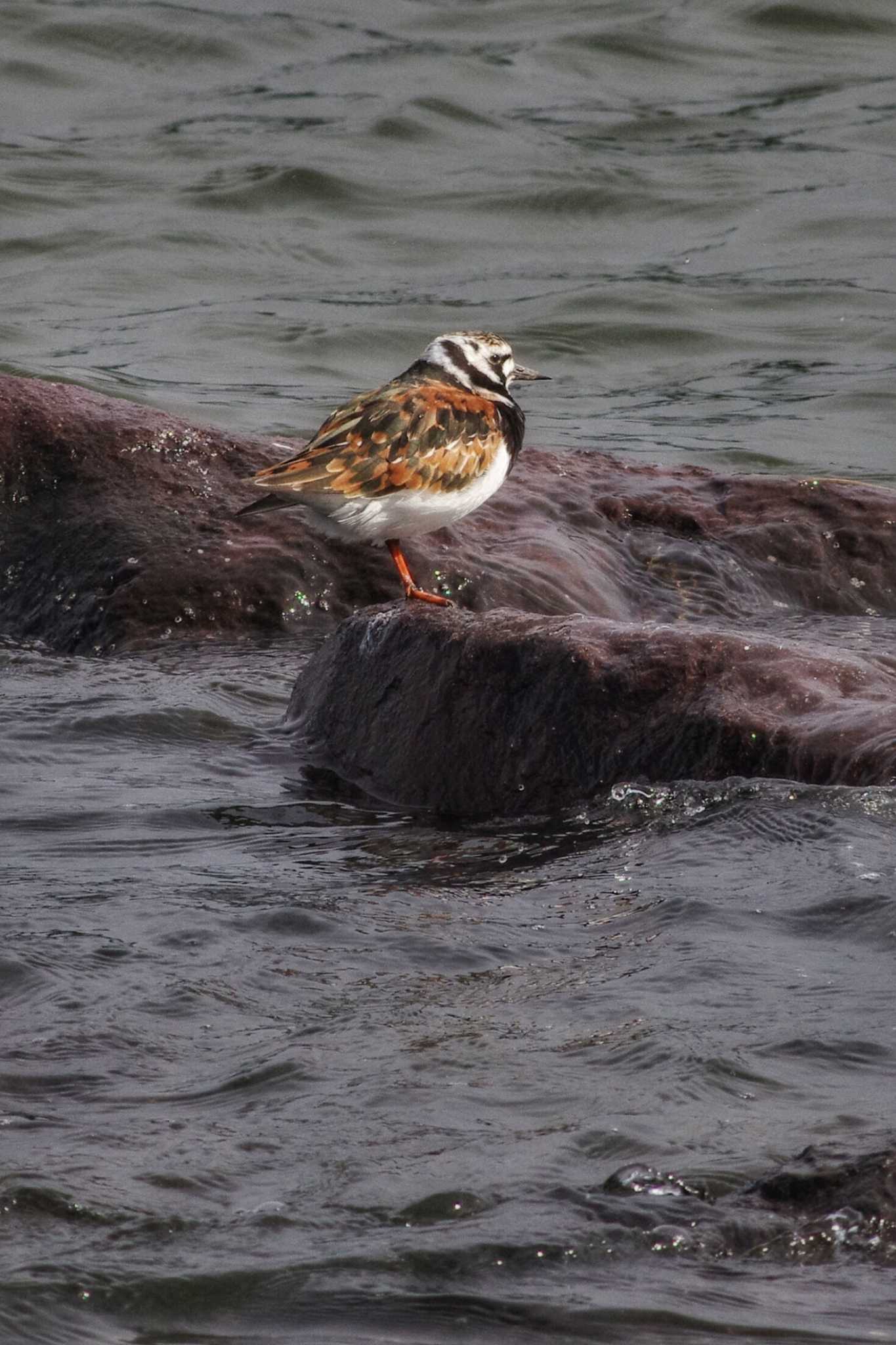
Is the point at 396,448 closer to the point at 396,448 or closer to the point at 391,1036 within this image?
the point at 396,448

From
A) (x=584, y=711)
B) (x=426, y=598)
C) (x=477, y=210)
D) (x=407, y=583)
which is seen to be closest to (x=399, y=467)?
(x=407, y=583)

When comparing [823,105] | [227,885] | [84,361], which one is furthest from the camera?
[823,105]

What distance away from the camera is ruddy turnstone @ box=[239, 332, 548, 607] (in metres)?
6.12

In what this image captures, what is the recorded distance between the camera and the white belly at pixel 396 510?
614cm

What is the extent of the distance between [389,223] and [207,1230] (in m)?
13.8

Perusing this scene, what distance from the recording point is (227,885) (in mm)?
4574

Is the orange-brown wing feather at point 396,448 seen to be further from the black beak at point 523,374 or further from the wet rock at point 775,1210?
the wet rock at point 775,1210

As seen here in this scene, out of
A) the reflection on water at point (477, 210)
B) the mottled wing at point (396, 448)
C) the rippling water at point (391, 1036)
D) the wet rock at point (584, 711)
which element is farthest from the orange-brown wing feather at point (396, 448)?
the reflection on water at point (477, 210)

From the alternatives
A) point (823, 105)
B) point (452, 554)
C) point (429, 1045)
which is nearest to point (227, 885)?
point (429, 1045)

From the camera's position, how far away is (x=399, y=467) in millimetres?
6160

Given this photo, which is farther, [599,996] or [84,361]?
[84,361]

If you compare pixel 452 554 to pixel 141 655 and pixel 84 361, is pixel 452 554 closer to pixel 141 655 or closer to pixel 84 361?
pixel 141 655

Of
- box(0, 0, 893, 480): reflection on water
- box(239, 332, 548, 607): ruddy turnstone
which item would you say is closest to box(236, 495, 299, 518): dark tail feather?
box(239, 332, 548, 607): ruddy turnstone

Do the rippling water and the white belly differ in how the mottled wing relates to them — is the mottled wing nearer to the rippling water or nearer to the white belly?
the white belly
